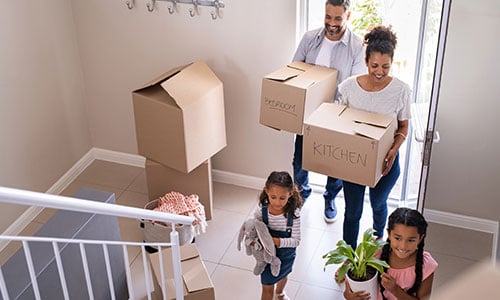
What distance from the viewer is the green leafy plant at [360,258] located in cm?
250

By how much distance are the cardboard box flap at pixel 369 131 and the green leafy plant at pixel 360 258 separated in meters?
0.45

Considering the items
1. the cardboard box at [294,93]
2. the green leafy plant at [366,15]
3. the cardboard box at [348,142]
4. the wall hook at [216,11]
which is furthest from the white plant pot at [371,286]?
the wall hook at [216,11]

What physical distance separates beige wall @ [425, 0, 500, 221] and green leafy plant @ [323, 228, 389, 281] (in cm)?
63

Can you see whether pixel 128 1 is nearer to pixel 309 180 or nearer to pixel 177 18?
pixel 177 18

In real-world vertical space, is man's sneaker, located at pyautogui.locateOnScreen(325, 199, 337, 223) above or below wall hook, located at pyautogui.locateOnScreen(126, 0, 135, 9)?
below

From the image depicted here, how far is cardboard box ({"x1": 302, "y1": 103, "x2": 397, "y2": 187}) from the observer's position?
2.80 metres

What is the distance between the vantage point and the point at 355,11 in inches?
135

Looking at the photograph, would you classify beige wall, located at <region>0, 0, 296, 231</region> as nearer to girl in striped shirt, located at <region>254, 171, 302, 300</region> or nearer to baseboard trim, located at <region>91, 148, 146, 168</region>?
baseboard trim, located at <region>91, 148, 146, 168</region>

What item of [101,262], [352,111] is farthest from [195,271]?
[352,111]

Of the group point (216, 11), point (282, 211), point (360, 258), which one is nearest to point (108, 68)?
point (216, 11)

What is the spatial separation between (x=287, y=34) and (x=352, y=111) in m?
0.76

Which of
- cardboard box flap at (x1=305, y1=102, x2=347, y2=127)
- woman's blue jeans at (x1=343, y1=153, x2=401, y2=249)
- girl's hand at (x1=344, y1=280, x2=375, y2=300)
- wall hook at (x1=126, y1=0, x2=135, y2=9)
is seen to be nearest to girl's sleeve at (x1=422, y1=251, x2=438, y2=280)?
girl's hand at (x1=344, y1=280, x2=375, y2=300)

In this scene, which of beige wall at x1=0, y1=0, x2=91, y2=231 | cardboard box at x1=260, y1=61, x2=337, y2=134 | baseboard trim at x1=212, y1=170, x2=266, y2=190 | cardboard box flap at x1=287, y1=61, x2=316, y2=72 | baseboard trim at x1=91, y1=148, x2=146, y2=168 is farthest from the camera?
baseboard trim at x1=91, y1=148, x2=146, y2=168

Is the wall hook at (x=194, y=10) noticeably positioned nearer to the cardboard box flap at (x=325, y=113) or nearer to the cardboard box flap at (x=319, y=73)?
the cardboard box flap at (x=319, y=73)
